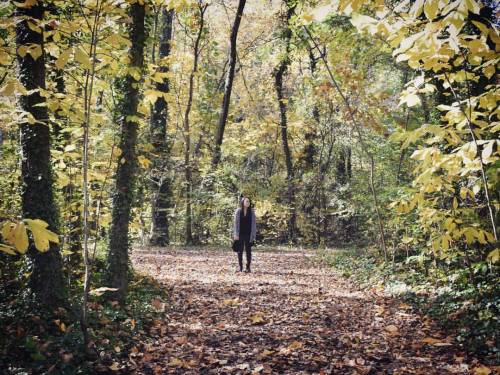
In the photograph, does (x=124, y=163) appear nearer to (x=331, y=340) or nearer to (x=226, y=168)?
(x=331, y=340)

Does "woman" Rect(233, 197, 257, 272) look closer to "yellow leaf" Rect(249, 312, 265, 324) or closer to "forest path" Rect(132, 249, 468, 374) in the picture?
"forest path" Rect(132, 249, 468, 374)

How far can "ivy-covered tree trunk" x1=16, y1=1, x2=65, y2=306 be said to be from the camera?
4.74 metres

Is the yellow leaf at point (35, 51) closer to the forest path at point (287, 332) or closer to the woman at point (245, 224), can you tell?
the forest path at point (287, 332)

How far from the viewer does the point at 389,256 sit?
33.2 ft

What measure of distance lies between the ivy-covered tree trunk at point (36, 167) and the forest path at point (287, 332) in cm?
143

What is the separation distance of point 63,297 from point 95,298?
89 cm

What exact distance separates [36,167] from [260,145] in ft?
53.5

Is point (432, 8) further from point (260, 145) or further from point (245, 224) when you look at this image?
point (260, 145)

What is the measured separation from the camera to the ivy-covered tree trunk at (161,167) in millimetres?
15961

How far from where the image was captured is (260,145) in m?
20.7

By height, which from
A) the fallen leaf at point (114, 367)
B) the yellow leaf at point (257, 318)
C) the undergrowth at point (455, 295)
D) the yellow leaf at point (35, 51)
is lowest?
the fallen leaf at point (114, 367)

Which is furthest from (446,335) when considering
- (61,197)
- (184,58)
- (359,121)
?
(184,58)

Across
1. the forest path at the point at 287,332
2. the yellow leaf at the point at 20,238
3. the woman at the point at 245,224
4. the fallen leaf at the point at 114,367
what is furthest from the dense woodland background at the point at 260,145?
the woman at the point at 245,224

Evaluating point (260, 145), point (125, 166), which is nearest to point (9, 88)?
point (125, 166)
